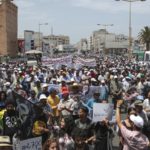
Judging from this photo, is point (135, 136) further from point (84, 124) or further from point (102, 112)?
point (102, 112)

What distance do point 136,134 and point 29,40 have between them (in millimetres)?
103692

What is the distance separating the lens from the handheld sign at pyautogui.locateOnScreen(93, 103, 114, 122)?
10.0 meters

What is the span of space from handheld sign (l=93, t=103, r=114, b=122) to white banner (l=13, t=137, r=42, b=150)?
2.91 metres

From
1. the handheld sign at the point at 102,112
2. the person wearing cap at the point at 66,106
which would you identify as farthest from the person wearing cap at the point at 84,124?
the person wearing cap at the point at 66,106

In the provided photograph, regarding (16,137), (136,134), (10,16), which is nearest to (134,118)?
(136,134)

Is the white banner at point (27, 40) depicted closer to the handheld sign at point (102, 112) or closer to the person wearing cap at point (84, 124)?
the handheld sign at point (102, 112)

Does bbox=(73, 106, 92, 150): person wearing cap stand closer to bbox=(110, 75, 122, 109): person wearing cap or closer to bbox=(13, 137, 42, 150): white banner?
bbox=(13, 137, 42, 150): white banner

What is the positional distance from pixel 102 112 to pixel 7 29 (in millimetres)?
114439

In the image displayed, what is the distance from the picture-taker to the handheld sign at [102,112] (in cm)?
1004

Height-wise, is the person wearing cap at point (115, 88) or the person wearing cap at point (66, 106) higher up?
the person wearing cap at point (66, 106)

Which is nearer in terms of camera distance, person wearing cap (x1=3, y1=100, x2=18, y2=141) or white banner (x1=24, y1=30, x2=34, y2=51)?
person wearing cap (x1=3, y1=100, x2=18, y2=141)

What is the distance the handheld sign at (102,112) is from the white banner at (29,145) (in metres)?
2.91

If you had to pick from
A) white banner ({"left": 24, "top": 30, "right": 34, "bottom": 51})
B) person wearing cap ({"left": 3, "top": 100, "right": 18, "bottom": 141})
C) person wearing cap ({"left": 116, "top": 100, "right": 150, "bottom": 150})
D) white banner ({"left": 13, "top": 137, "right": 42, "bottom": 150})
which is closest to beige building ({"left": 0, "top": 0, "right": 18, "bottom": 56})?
white banner ({"left": 24, "top": 30, "right": 34, "bottom": 51})

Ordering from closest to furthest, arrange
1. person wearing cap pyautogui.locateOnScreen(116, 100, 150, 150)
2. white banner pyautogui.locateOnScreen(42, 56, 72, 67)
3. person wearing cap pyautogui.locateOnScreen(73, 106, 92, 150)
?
person wearing cap pyautogui.locateOnScreen(116, 100, 150, 150) < person wearing cap pyautogui.locateOnScreen(73, 106, 92, 150) < white banner pyautogui.locateOnScreen(42, 56, 72, 67)
